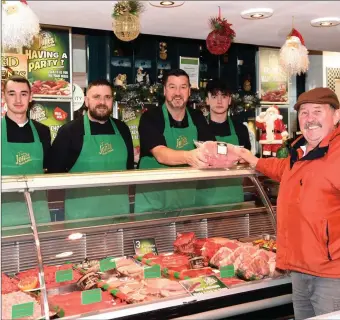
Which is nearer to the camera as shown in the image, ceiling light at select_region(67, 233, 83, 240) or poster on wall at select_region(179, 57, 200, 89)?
ceiling light at select_region(67, 233, 83, 240)

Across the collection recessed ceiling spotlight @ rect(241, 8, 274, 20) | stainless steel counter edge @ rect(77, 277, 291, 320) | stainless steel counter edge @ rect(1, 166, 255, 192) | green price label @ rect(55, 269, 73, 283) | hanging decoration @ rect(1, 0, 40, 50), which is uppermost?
recessed ceiling spotlight @ rect(241, 8, 274, 20)

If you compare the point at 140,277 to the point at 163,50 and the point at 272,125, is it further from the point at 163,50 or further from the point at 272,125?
the point at 163,50

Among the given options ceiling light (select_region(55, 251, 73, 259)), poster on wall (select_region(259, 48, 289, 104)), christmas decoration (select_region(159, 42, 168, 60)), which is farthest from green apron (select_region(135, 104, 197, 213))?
poster on wall (select_region(259, 48, 289, 104))

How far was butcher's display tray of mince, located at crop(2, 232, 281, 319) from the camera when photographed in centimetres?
260

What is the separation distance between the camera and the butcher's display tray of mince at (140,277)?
8.53 ft

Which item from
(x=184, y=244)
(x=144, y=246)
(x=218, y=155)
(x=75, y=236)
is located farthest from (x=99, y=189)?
(x=218, y=155)

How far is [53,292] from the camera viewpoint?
2748 mm

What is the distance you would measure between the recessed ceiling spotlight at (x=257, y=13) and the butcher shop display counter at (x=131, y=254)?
2654mm

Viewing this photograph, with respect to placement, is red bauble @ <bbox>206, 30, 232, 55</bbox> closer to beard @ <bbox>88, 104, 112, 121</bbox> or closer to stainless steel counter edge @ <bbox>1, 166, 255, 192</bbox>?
beard @ <bbox>88, 104, 112, 121</bbox>

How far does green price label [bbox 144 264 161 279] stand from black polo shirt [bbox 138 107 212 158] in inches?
48.3

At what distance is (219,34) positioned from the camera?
18.1 feet

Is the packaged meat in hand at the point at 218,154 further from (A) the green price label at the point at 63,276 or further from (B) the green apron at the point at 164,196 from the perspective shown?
(A) the green price label at the point at 63,276

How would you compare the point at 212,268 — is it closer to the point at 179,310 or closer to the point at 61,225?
the point at 179,310

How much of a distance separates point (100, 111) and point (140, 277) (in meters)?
1.73
